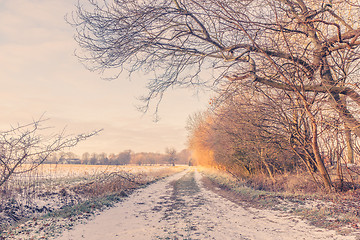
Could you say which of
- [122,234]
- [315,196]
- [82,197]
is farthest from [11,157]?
[315,196]

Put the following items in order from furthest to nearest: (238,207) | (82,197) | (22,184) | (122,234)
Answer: (82,197)
(22,184)
(238,207)
(122,234)

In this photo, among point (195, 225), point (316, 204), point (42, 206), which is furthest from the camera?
point (42, 206)

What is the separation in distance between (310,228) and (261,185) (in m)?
8.08

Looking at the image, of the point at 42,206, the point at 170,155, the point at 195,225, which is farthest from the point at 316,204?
the point at 170,155

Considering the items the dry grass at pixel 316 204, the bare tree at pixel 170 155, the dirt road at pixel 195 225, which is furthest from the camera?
the bare tree at pixel 170 155

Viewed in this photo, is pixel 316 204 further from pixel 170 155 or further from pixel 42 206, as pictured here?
pixel 170 155

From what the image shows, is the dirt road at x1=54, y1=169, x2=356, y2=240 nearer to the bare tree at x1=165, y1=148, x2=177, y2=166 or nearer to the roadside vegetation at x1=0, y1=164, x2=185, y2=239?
the roadside vegetation at x1=0, y1=164, x2=185, y2=239

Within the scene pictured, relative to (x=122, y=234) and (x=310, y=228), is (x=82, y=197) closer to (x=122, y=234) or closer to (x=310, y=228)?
(x=122, y=234)

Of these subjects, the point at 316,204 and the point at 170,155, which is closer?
the point at 316,204

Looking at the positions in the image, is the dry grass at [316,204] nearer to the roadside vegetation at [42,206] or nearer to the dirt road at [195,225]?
the dirt road at [195,225]

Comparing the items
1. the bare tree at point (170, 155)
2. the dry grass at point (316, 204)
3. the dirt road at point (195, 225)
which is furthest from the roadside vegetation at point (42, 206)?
the bare tree at point (170, 155)

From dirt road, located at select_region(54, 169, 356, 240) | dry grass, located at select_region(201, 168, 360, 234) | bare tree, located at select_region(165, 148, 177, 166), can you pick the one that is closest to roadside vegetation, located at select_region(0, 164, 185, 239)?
dirt road, located at select_region(54, 169, 356, 240)

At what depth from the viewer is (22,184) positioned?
9.26 metres

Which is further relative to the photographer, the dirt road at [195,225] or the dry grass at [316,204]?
the dry grass at [316,204]
